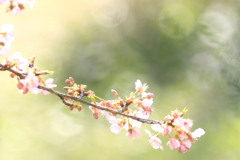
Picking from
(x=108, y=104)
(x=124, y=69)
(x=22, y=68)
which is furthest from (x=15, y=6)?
(x=124, y=69)

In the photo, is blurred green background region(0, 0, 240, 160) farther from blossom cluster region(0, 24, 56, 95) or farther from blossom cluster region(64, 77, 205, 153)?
blossom cluster region(0, 24, 56, 95)

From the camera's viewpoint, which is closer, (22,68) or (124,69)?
(22,68)

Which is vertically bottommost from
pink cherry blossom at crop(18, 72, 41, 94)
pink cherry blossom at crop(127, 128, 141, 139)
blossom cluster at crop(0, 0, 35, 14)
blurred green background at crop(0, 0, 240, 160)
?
pink cherry blossom at crop(127, 128, 141, 139)

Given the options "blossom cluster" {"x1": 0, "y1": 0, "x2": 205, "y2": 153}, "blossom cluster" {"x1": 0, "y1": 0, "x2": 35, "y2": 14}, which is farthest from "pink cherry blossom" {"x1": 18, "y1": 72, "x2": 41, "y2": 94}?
"blossom cluster" {"x1": 0, "y1": 0, "x2": 35, "y2": 14}

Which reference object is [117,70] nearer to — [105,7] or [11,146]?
[105,7]

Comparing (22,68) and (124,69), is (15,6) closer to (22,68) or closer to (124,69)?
(22,68)

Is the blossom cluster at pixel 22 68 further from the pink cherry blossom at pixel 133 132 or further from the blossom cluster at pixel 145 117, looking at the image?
the pink cherry blossom at pixel 133 132

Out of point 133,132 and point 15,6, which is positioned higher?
point 15,6

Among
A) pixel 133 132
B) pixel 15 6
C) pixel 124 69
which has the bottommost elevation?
pixel 133 132

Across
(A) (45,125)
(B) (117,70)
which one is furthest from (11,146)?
(B) (117,70)

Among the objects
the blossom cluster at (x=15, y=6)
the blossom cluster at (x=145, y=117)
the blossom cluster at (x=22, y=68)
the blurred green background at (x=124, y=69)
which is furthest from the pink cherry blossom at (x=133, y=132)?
the blurred green background at (x=124, y=69)
